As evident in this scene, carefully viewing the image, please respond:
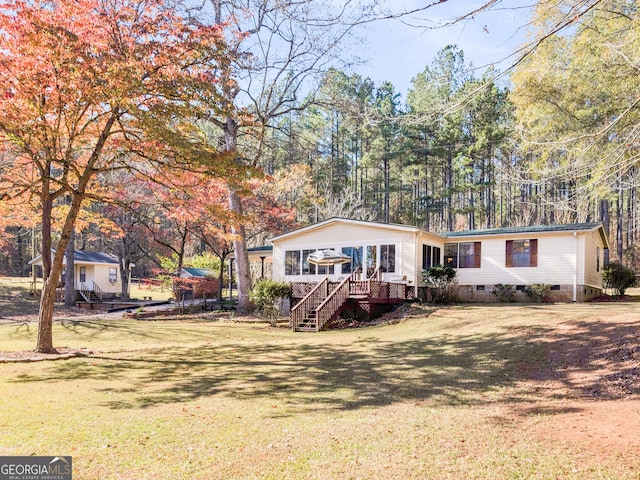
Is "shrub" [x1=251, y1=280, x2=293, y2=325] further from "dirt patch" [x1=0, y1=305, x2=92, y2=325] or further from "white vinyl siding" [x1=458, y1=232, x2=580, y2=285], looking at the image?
"white vinyl siding" [x1=458, y1=232, x2=580, y2=285]

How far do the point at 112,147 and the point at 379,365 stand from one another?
8.34 meters

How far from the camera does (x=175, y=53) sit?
10.6m

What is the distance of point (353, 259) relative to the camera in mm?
22344

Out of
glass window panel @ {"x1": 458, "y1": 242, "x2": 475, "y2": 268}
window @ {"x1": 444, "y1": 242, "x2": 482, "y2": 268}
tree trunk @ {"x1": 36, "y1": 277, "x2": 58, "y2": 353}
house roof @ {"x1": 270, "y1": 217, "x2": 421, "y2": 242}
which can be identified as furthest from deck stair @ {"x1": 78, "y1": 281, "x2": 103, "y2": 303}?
glass window panel @ {"x1": 458, "y1": 242, "x2": 475, "y2": 268}

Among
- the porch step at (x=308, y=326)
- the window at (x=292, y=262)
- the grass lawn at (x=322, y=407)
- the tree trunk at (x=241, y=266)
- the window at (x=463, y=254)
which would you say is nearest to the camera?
the grass lawn at (x=322, y=407)

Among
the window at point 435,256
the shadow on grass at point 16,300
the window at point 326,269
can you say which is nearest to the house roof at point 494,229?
the window at point 435,256

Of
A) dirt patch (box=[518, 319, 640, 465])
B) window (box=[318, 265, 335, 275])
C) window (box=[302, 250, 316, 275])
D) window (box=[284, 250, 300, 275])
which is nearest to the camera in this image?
dirt patch (box=[518, 319, 640, 465])

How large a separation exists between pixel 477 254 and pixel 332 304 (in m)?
8.71

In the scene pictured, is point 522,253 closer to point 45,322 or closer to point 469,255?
point 469,255

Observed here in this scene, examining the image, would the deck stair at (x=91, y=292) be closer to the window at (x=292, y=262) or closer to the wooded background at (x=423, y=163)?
the wooded background at (x=423, y=163)

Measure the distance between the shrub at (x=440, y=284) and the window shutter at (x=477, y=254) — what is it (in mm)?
1920

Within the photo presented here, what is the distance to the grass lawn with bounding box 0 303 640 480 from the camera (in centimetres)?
425

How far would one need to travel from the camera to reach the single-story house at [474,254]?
19875 millimetres

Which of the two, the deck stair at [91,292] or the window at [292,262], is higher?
the window at [292,262]
